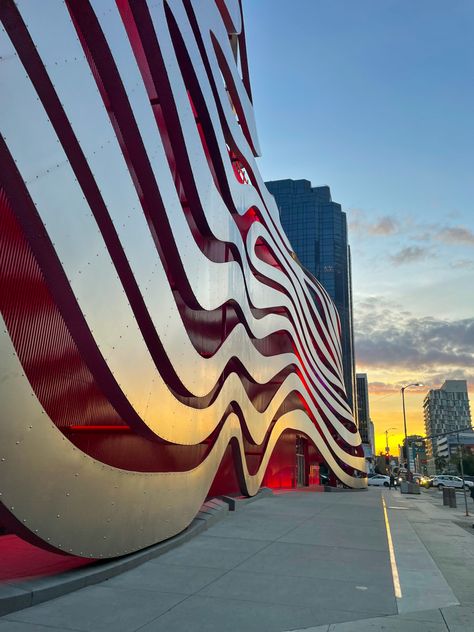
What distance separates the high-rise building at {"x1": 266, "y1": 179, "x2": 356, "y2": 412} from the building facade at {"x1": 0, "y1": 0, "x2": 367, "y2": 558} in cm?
14554

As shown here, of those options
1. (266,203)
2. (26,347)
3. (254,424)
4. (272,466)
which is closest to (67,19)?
(26,347)

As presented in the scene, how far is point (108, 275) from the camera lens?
7.71 meters

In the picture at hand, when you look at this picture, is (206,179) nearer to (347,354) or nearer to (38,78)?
(38,78)

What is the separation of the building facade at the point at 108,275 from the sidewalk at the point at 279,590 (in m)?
0.89

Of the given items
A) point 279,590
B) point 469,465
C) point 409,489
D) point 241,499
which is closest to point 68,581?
point 279,590

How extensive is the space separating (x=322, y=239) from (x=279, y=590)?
160 m

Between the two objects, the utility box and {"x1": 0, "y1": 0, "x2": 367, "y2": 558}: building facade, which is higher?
{"x1": 0, "y1": 0, "x2": 367, "y2": 558}: building facade

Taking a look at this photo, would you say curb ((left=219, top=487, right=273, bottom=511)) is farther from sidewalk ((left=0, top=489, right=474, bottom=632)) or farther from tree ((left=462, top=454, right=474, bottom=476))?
tree ((left=462, top=454, right=474, bottom=476))

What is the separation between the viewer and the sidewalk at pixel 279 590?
240 inches

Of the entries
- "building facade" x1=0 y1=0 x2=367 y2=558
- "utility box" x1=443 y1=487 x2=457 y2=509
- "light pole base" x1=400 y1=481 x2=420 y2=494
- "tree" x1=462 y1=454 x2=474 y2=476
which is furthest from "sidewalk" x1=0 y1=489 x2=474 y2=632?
"tree" x1=462 y1=454 x2=474 y2=476

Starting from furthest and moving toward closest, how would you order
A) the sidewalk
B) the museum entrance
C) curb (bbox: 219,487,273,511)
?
the museum entrance → curb (bbox: 219,487,273,511) → the sidewalk

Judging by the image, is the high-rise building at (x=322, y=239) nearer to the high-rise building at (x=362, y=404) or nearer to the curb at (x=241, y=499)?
the high-rise building at (x=362, y=404)

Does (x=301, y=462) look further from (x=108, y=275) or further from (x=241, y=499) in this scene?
(x=108, y=275)

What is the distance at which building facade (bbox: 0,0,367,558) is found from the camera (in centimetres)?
630
